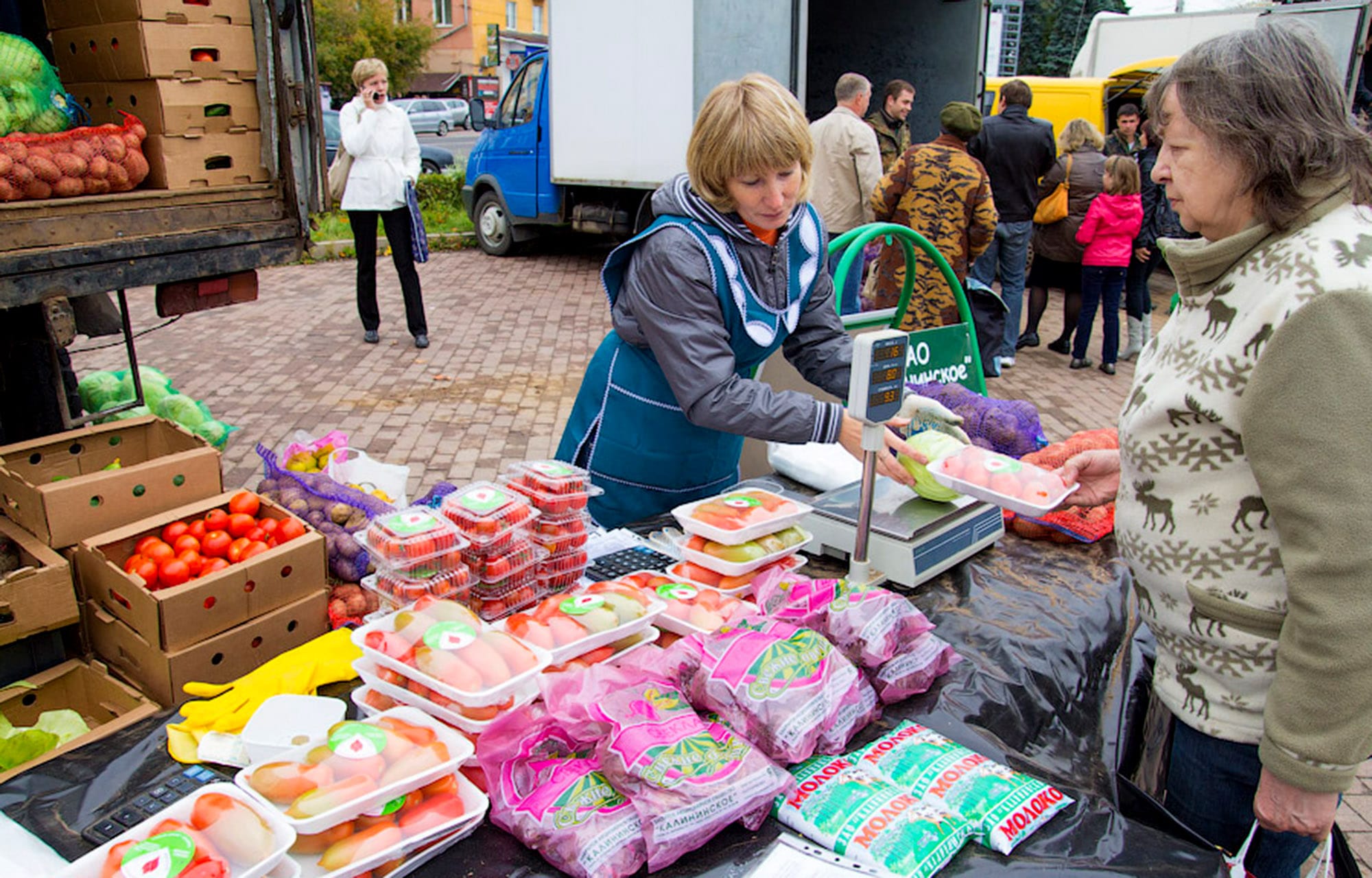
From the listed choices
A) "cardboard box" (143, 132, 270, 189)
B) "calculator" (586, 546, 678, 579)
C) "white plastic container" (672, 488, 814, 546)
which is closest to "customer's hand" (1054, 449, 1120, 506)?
"white plastic container" (672, 488, 814, 546)

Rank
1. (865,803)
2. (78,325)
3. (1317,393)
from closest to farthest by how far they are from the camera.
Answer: (1317,393)
(865,803)
(78,325)

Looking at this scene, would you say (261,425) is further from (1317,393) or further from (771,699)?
(1317,393)

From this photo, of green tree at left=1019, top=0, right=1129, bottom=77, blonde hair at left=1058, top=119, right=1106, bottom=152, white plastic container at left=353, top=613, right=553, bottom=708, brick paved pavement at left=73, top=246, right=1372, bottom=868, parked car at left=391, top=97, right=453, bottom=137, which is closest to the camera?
white plastic container at left=353, top=613, right=553, bottom=708

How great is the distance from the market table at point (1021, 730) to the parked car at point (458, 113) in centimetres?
3826

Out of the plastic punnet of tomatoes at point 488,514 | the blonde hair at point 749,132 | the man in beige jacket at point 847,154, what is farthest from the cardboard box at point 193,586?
the man in beige jacket at point 847,154

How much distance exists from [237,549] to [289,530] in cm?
14

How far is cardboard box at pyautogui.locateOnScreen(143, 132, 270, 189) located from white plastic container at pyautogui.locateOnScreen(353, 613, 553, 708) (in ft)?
7.85

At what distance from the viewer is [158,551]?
7.61 ft

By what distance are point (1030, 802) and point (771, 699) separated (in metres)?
0.45

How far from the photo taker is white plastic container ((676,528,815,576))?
2150 millimetres

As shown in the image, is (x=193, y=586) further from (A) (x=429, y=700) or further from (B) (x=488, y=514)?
(A) (x=429, y=700)

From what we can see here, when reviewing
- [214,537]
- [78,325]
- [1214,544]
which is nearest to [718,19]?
[78,325]

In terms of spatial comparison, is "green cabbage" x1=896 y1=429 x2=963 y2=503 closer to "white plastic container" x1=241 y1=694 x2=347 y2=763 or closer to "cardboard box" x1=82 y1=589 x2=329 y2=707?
"white plastic container" x1=241 y1=694 x2=347 y2=763

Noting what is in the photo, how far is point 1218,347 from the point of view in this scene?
1498mm
